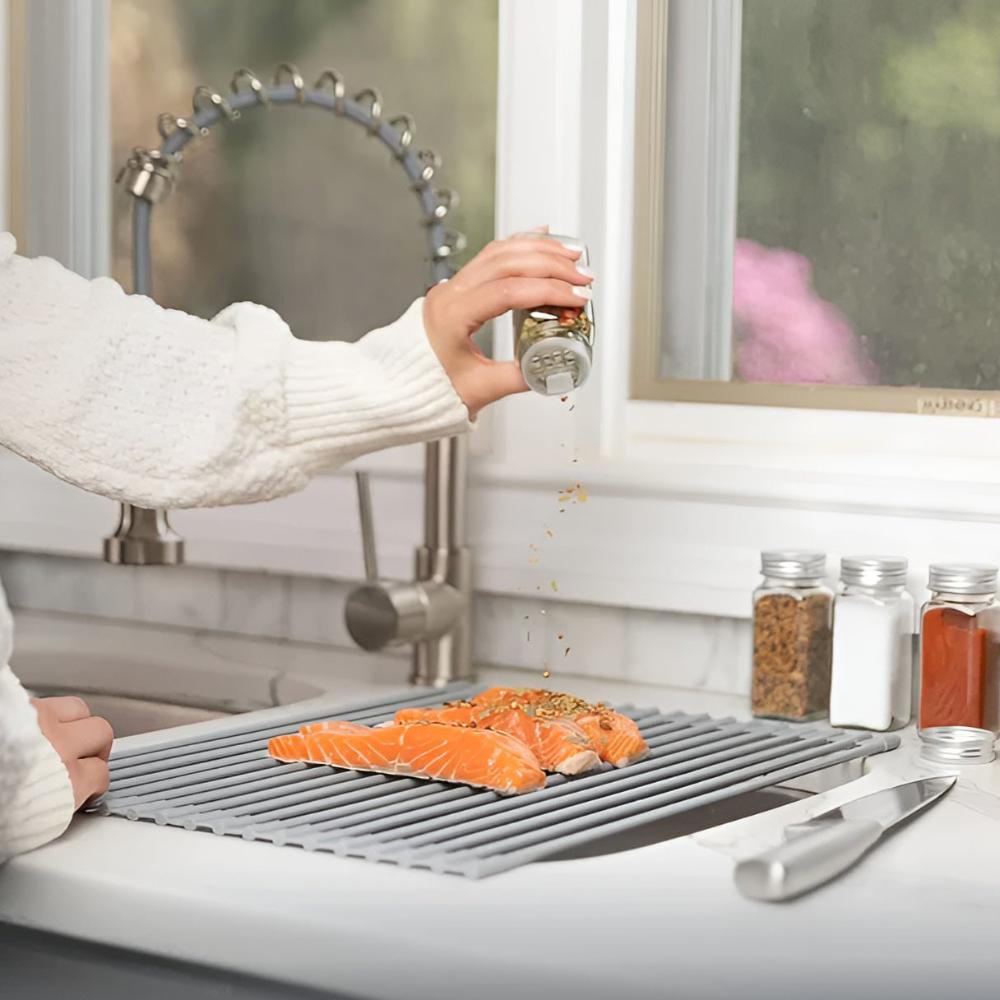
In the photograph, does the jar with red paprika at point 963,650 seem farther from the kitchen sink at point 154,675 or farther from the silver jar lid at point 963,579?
the kitchen sink at point 154,675

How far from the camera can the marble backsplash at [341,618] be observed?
5.52ft

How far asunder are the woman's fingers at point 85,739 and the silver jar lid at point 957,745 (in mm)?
612

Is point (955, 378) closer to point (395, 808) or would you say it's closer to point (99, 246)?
point (395, 808)

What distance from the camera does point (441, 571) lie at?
5.54 ft

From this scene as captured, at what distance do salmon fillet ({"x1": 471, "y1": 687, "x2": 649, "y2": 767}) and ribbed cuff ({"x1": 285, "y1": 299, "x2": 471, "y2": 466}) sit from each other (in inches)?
8.8

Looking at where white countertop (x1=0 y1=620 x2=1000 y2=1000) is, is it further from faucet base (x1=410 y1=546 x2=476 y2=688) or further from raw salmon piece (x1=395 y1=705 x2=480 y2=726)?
faucet base (x1=410 y1=546 x2=476 y2=688)

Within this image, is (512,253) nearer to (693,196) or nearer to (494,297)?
(494,297)

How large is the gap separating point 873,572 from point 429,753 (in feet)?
1.41

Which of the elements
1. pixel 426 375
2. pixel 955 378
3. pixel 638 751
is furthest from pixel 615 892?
pixel 955 378

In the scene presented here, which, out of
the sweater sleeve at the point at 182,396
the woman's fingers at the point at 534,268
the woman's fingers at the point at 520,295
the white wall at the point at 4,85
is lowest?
the sweater sleeve at the point at 182,396

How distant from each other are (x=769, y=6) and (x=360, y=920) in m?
1.09

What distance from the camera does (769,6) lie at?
1702 mm

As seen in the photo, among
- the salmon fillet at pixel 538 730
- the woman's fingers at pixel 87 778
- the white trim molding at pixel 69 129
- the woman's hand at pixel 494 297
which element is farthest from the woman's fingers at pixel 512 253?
the white trim molding at pixel 69 129

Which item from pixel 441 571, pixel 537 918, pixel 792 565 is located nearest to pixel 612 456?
pixel 441 571
